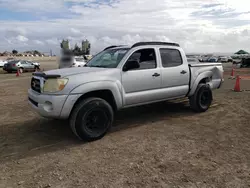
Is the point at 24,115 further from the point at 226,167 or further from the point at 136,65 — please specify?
the point at 226,167

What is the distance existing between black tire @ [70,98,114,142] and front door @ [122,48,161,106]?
574 millimetres

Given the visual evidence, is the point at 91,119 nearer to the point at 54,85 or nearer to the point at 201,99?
the point at 54,85

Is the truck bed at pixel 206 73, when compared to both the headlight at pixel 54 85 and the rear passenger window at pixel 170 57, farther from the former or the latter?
the headlight at pixel 54 85

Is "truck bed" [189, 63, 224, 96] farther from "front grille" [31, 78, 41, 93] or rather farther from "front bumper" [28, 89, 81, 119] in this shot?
"front grille" [31, 78, 41, 93]

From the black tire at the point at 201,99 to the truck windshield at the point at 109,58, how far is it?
7.94ft

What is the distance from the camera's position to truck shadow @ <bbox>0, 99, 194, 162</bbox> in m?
4.23

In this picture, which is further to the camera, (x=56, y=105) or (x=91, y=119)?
(x=91, y=119)

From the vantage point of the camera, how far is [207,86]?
664cm

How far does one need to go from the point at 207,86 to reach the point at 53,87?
424 cm

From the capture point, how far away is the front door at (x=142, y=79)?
4.97 meters

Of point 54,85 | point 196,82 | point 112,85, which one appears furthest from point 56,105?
point 196,82

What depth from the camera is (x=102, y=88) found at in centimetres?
458

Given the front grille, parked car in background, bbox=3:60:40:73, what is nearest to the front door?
the front grille

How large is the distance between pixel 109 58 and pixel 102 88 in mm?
1052
